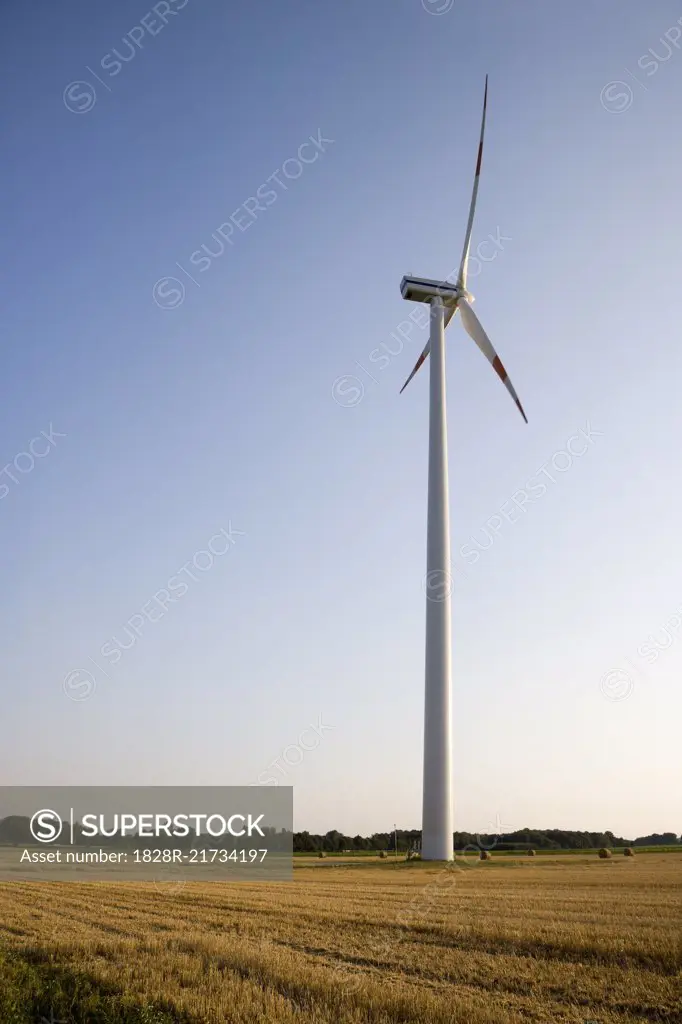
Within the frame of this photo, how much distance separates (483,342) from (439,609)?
21.3m

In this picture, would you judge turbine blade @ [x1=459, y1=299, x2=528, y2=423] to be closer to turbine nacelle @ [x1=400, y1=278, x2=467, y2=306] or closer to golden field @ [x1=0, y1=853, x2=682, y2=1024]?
turbine nacelle @ [x1=400, y1=278, x2=467, y2=306]

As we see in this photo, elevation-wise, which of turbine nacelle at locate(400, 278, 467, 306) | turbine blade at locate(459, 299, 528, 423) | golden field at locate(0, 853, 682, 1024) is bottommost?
golden field at locate(0, 853, 682, 1024)

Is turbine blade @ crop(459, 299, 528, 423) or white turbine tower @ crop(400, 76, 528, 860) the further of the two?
turbine blade @ crop(459, 299, 528, 423)

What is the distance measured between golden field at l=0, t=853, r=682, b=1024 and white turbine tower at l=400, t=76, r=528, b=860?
20628mm

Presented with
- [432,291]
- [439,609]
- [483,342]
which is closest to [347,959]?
[439,609]

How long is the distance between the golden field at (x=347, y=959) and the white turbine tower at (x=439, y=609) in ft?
67.7

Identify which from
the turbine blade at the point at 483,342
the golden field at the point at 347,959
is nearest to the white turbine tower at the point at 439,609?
the turbine blade at the point at 483,342

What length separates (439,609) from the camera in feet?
170

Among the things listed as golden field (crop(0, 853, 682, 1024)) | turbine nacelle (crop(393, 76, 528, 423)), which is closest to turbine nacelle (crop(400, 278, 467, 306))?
turbine nacelle (crop(393, 76, 528, 423))

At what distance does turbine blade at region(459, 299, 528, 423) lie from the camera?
5684cm

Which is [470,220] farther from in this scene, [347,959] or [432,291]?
[347,959]

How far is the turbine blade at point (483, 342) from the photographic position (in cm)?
5684

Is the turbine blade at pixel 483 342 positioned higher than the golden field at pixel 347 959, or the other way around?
the turbine blade at pixel 483 342

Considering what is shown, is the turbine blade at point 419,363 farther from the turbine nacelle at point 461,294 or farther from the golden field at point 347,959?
the golden field at point 347,959
